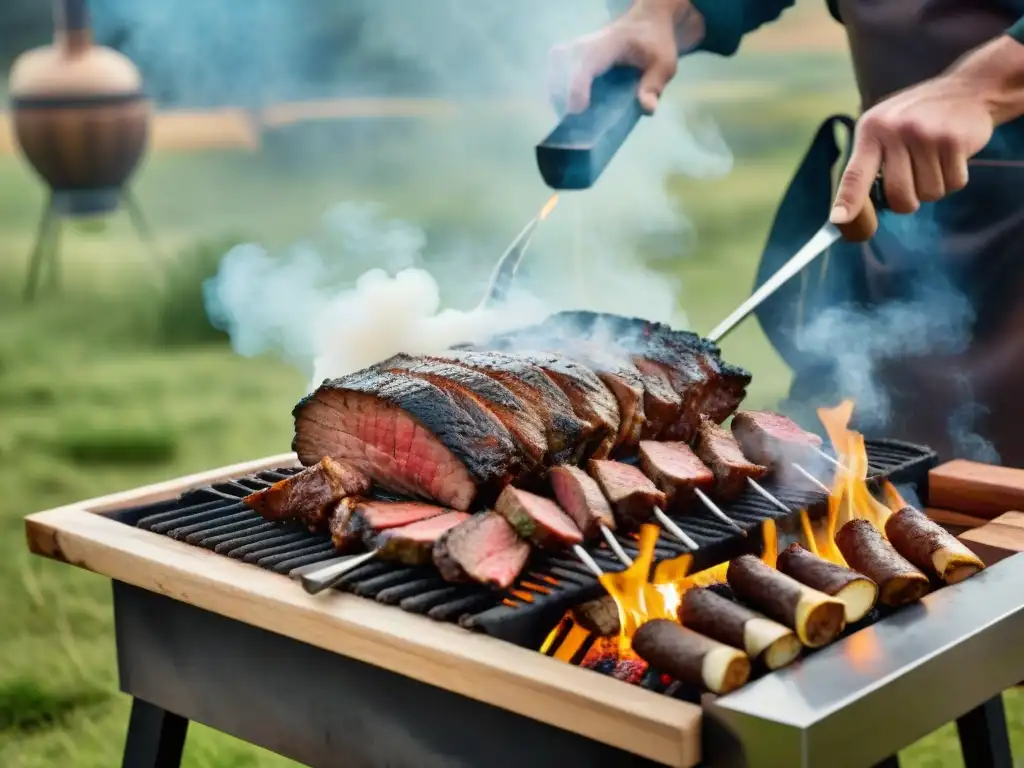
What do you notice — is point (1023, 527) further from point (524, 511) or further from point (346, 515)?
point (346, 515)

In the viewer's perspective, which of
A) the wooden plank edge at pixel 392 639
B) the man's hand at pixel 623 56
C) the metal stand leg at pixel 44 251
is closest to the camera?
the wooden plank edge at pixel 392 639

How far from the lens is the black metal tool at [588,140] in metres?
2.97

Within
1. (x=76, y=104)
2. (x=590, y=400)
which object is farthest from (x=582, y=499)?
(x=76, y=104)

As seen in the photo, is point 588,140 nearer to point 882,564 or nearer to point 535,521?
point 535,521

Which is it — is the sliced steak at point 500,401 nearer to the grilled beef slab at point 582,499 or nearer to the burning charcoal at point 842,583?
the grilled beef slab at point 582,499

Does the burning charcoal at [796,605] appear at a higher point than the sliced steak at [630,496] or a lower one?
lower

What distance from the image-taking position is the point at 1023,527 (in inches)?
108

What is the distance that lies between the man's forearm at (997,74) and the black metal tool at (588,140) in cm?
83

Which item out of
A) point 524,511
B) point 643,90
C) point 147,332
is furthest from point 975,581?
point 147,332

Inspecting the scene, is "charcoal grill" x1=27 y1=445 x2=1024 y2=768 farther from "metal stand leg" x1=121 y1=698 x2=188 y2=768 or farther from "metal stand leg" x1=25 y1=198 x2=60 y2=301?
"metal stand leg" x1=25 y1=198 x2=60 y2=301

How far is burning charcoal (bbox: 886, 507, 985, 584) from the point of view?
232 centimetres

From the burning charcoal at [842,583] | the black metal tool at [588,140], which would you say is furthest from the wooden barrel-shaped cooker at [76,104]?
the burning charcoal at [842,583]

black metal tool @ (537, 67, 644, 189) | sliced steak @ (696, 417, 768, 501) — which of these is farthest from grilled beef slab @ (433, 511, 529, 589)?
black metal tool @ (537, 67, 644, 189)

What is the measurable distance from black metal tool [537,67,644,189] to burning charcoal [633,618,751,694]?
4.29 ft
